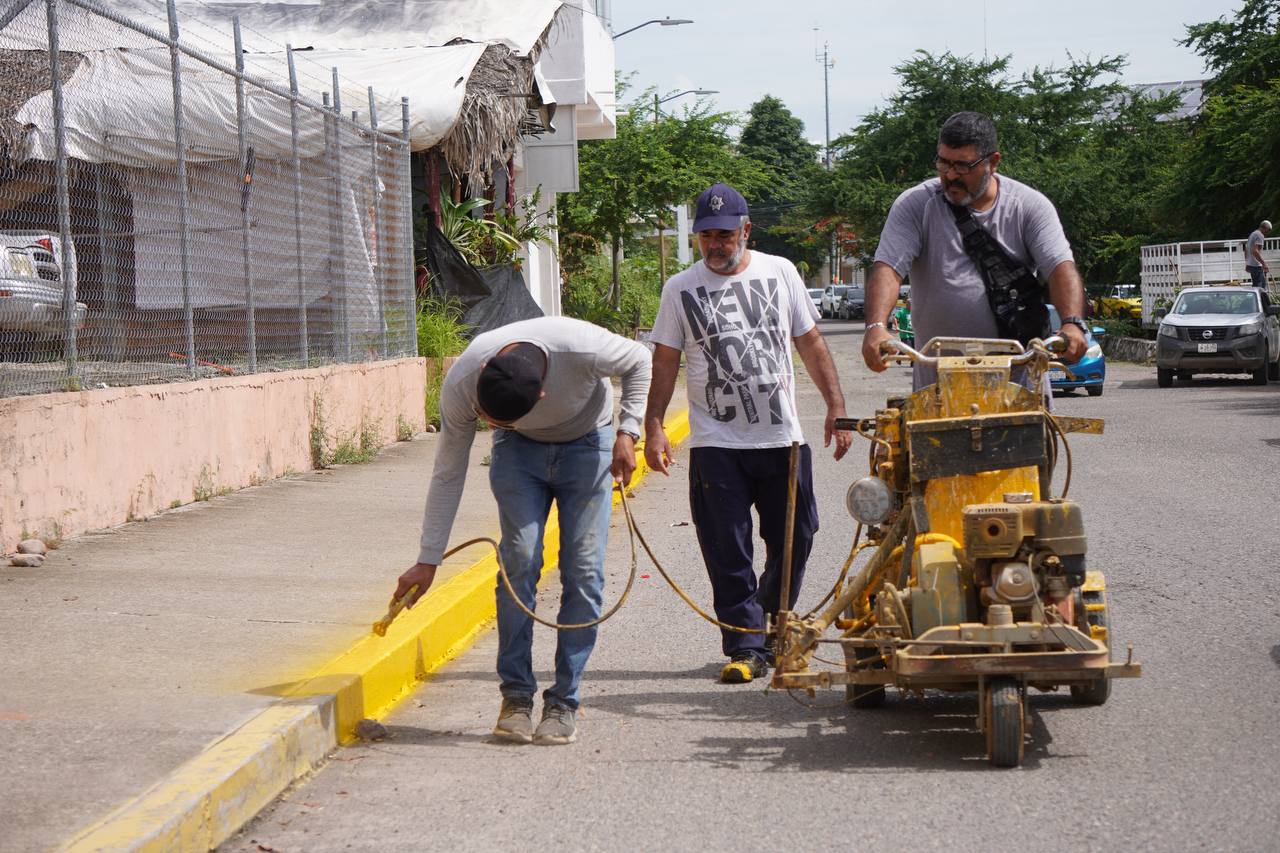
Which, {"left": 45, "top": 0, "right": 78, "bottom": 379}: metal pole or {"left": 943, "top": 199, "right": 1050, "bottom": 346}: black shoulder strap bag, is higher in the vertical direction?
{"left": 45, "top": 0, "right": 78, "bottom": 379}: metal pole

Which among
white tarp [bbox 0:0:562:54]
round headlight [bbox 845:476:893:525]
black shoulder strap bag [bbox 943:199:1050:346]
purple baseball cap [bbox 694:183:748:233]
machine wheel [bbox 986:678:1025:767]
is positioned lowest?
machine wheel [bbox 986:678:1025:767]

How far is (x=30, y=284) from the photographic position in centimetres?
777

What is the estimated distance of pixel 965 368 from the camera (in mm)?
4961

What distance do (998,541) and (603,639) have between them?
2695mm

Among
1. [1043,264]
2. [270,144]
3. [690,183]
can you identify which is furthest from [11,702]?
[690,183]

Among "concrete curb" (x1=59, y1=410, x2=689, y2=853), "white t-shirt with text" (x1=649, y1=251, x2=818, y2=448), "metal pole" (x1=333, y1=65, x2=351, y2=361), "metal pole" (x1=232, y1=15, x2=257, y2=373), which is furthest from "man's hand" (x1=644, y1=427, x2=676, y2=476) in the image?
"metal pole" (x1=333, y1=65, x2=351, y2=361)

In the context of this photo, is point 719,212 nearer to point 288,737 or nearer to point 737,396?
point 737,396

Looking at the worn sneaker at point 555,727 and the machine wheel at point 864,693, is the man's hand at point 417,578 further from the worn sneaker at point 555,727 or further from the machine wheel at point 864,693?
the machine wheel at point 864,693

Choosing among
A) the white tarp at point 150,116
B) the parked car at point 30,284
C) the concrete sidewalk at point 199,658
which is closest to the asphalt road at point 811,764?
the concrete sidewalk at point 199,658

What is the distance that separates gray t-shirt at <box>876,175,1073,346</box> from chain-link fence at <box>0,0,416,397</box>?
4579 millimetres

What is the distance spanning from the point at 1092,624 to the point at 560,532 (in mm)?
1809

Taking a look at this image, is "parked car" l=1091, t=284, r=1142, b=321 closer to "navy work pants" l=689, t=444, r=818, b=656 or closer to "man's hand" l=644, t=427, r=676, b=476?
"navy work pants" l=689, t=444, r=818, b=656

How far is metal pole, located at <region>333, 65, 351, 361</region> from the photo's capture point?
42.9 feet

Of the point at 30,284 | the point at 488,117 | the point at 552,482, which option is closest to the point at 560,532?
the point at 552,482
